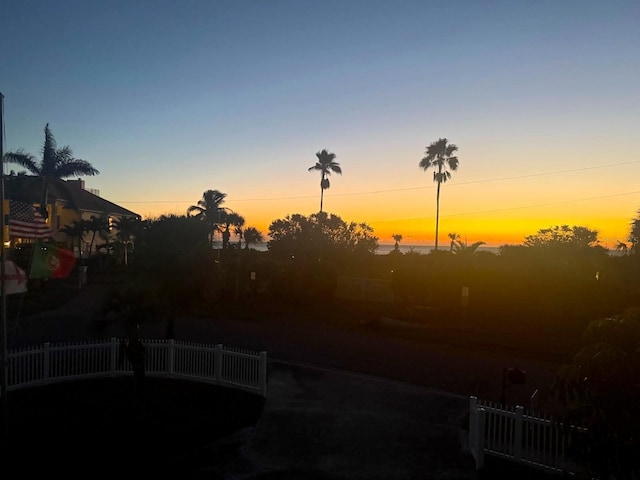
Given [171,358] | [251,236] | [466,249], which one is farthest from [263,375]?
[251,236]

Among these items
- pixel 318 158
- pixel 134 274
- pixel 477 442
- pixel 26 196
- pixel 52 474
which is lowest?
pixel 52 474

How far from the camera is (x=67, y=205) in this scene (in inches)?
2004

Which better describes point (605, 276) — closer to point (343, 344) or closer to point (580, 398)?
point (343, 344)

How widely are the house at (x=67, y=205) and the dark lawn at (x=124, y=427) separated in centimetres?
2999

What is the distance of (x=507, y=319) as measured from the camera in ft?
81.0

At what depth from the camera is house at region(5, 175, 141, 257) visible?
137 feet

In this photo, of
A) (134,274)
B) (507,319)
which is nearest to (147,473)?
(134,274)

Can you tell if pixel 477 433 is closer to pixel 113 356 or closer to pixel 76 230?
pixel 113 356

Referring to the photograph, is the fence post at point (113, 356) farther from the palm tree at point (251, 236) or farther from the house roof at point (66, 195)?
the palm tree at point (251, 236)

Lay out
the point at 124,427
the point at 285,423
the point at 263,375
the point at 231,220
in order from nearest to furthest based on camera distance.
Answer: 1. the point at 124,427
2. the point at 285,423
3. the point at 263,375
4. the point at 231,220

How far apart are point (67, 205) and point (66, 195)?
5.05 meters

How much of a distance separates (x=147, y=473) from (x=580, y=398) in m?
6.17

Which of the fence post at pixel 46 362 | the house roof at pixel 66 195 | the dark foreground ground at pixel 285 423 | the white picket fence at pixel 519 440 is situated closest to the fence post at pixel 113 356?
the dark foreground ground at pixel 285 423

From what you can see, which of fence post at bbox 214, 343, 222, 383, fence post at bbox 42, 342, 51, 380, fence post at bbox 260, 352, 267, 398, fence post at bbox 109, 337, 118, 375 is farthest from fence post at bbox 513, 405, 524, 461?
fence post at bbox 42, 342, 51, 380
